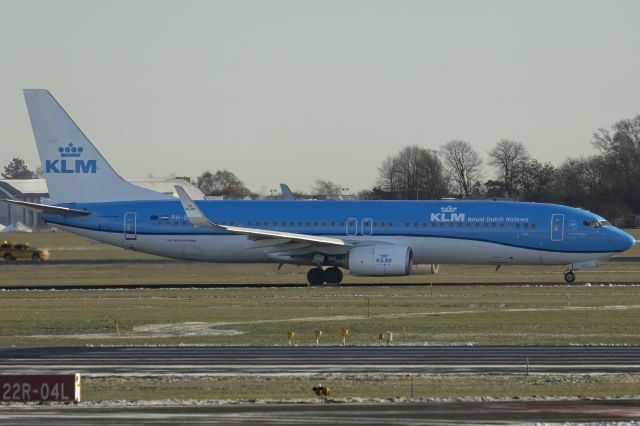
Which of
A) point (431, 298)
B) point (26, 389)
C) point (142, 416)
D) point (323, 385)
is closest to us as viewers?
point (142, 416)

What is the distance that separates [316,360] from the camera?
2964 centimetres

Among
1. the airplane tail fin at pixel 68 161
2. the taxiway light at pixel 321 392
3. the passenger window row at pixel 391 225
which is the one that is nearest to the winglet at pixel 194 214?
the passenger window row at pixel 391 225

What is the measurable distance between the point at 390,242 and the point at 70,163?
15614 millimetres

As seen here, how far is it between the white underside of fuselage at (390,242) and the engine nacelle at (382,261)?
4.14 ft

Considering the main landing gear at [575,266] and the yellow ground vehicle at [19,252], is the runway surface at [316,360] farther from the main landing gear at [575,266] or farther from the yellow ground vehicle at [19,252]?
the yellow ground vehicle at [19,252]

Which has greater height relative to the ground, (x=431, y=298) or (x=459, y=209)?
(x=459, y=209)

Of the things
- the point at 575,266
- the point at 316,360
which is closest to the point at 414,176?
the point at 575,266

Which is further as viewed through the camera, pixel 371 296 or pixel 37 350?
pixel 371 296

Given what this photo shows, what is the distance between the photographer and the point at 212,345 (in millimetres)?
33406

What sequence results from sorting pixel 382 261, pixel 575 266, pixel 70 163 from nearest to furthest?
1. pixel 382 261
2. pixel 575 266
3. pixel 70 163

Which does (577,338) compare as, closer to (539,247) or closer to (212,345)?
(212,345)

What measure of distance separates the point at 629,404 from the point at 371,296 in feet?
88.7

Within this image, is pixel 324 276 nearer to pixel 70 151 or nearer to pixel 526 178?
pixel 70 151

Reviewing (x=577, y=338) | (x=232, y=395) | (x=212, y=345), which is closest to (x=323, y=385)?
(x=232, y=395)
